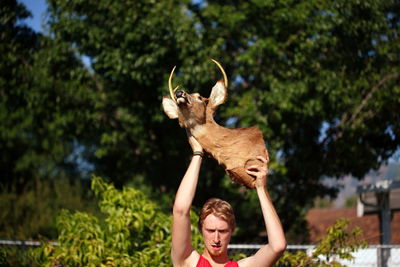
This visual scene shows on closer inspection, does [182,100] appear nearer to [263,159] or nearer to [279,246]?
[263,159]

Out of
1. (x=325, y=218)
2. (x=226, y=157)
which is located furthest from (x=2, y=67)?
(x=325, y=218)

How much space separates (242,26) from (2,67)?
14.4 feet

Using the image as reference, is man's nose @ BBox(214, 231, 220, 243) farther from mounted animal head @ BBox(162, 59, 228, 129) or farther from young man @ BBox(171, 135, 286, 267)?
mounted animal head @ BBox(162, 59, 228, 129)

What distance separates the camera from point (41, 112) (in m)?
9.95

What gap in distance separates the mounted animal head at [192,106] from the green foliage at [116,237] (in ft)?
6.98

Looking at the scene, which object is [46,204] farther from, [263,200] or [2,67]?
[263,200]

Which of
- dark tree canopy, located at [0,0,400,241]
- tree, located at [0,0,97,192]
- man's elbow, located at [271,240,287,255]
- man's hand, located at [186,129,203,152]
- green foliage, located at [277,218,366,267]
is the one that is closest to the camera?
man's elbow, located at [271,240,287,255]

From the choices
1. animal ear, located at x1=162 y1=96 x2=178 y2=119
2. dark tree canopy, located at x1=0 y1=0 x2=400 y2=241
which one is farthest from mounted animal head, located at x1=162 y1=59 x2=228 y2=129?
dark tree canopy, located at x1=0 y1=0 x2=400 y2=241

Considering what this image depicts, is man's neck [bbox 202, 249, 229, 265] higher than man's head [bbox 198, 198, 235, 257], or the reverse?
man's head [bbox 198, 198, 235, 257]

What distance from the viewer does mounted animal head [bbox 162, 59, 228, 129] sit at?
2.24 m

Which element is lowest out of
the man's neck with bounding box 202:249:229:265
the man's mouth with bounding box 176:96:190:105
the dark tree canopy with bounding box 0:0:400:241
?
the man's neck with bounding box 202:249:229:265

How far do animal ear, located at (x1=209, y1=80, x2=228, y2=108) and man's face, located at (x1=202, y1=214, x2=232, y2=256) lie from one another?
51 centimetres

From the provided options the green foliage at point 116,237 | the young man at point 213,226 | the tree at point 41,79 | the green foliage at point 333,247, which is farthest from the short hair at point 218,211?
the tree at point 41,79

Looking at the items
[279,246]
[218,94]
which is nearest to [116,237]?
[218,94]
